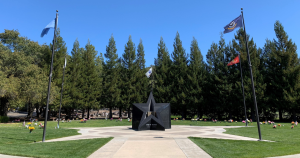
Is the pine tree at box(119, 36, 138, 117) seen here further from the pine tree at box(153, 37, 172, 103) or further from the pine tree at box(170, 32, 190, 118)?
the pine tree at box(170, 32, 190, 118)

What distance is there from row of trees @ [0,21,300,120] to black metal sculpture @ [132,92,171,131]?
18.3 m

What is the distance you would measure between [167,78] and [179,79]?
2815 mm

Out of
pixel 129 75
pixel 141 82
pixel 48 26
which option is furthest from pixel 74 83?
pixel 48 26

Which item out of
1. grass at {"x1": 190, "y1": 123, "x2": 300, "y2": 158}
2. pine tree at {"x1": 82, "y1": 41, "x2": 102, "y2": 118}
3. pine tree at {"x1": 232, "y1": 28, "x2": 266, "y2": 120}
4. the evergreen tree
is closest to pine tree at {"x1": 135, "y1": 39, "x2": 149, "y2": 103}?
pine tree at {"x1": 82, "y1": 41, "x2": 102, "y2": 118}

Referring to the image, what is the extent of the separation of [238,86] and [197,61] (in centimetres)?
1061

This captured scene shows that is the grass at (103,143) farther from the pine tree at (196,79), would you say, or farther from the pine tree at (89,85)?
the pine tree at (89,85)

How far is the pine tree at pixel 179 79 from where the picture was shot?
127 ft

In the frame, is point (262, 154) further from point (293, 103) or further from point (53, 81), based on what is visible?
point (53, 81)

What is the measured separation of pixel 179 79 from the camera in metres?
40.8

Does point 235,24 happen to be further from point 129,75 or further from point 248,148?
point 129,75

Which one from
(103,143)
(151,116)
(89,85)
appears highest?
(89,85)

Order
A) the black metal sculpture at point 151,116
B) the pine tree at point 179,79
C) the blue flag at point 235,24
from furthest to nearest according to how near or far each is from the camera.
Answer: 1. the pine tree at point 179,79
2. the black metal sculpture at point 151,116
3. the blue flag at point 235,24

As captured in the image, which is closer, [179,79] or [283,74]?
[283,74]

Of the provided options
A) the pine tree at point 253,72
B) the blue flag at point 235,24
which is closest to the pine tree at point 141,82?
the pine tree at point 253,72
